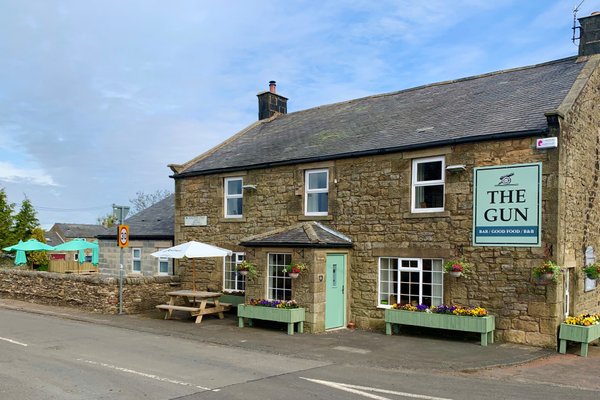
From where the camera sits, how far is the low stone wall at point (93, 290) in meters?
17.5

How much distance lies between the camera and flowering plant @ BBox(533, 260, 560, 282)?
11.4 metres

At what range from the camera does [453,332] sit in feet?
43.7

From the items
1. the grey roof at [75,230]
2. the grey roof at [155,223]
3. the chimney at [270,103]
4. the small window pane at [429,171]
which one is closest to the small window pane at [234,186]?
the grey roof at [155,223]

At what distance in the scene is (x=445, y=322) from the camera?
1268 cm

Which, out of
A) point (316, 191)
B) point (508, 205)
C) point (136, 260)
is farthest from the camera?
point (136, 260)

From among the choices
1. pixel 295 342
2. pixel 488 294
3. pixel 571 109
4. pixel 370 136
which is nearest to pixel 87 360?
pixel 295 342

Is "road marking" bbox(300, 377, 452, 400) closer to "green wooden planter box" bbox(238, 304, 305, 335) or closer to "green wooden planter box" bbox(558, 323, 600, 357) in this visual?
"green wooden planter box" bbox(238, 304, 305, 335)

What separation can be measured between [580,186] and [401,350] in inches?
247

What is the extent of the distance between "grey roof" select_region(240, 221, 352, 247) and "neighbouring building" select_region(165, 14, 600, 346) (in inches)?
2.5

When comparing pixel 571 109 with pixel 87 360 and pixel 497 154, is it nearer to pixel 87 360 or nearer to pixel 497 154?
pixel 497 154

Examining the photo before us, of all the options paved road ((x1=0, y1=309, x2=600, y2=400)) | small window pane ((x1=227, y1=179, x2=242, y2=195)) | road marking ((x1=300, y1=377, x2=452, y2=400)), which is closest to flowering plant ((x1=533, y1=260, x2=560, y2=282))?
paved road ((x1=0, y1=309, x2=600, y2=400))

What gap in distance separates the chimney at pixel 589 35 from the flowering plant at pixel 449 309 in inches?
326

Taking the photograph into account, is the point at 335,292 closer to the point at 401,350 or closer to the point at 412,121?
the point at 401,350

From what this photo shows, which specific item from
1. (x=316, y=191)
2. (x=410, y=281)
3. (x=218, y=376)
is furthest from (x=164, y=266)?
(x=218, y=376)
